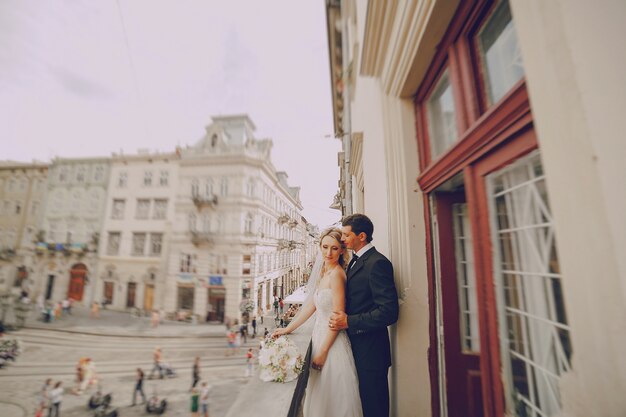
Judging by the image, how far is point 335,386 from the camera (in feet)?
4.08

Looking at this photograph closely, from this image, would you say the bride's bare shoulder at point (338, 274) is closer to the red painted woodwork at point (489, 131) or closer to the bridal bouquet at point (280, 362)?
the bridal bouquet at point (280, 362)

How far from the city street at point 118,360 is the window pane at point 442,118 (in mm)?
10080

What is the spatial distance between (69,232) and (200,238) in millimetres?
9002

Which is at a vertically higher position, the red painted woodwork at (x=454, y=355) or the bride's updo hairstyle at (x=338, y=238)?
the bride's updo hairstyle at (x=338, y=238)

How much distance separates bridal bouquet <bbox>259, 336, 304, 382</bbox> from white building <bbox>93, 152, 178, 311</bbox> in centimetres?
1646

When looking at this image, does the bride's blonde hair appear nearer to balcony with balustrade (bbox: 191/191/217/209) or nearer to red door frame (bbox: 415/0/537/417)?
red door frame (bbox: 415/0/537/417)

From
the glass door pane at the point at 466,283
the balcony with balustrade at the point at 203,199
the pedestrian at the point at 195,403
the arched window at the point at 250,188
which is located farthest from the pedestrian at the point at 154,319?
the glass door pane at the point at 466,283

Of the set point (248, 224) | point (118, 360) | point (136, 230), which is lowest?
point (118, 360)

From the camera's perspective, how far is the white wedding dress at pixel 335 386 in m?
1.22

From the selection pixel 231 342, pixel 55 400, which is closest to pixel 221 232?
pixel 231 342

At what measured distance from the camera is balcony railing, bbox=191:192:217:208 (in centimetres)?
1544

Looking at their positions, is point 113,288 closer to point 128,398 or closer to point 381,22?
point 128,398

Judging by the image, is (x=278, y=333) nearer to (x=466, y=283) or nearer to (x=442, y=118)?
(x=466, y=283)

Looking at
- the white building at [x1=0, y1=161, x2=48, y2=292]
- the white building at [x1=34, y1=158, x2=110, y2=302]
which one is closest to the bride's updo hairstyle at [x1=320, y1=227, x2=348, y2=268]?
the white building at [x1=34, y1=158, x2=110, y2=302]
